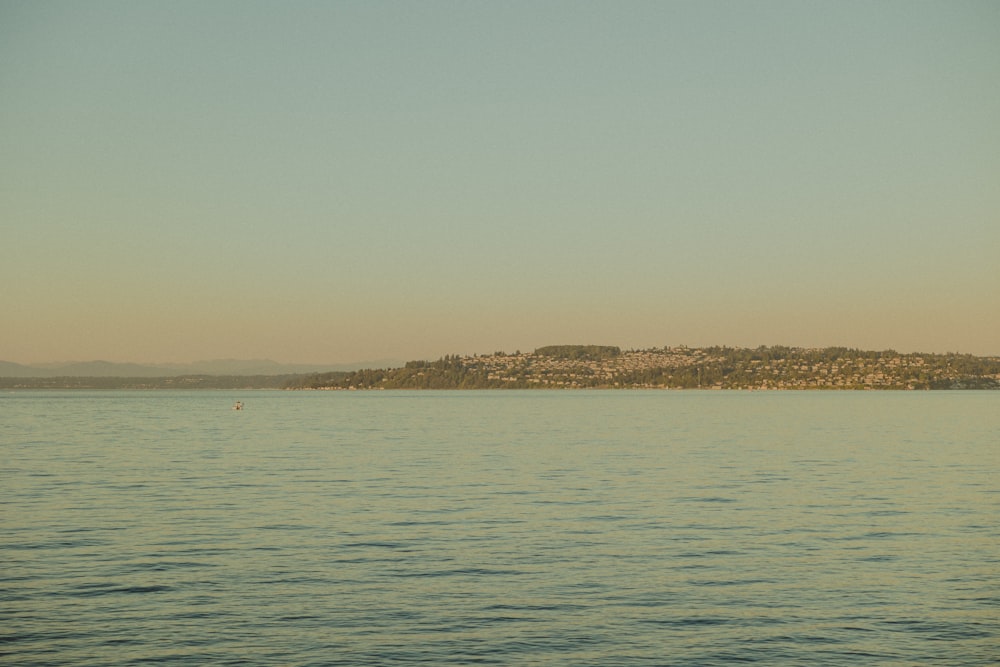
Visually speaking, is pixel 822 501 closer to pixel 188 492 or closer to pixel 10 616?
pixel 188 492

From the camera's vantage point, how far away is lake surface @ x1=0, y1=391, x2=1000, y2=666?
22406 mm

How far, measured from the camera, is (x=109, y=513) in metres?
42.7

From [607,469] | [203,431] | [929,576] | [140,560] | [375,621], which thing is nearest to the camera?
[375,621]

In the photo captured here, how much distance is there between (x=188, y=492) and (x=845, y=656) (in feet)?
120

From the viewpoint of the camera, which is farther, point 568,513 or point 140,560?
point 568,513

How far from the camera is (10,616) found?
80.7 feet

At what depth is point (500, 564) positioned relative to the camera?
30875 mm

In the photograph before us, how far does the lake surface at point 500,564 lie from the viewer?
22.4 metres

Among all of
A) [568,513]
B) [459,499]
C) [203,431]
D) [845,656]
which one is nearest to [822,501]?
[568,513]

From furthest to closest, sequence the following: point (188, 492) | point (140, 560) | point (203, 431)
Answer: point (203, 431) < point (188, 492) < point (140, 560)

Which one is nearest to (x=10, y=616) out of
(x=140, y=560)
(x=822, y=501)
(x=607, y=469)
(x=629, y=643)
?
(x=140, y=560)

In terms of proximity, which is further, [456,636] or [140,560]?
[140,560]

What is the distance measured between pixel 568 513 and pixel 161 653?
22856 mm

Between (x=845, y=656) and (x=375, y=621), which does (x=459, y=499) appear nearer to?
(x=375, y=621)
